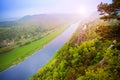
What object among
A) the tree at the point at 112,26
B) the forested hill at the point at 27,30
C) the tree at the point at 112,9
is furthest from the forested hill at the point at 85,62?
the forested hill at the point at 27,30

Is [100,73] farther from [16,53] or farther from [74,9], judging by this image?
[16,53]

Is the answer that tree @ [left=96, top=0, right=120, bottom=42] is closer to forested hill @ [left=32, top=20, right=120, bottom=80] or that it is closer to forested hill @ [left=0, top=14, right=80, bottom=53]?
forested hill @ [left=32, top=20, right=120, bottom=80]

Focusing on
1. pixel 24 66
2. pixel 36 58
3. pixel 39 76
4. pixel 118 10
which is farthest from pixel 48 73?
pixel 118 10

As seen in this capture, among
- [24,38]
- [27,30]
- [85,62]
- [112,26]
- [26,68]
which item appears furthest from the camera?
Result: [27,30]

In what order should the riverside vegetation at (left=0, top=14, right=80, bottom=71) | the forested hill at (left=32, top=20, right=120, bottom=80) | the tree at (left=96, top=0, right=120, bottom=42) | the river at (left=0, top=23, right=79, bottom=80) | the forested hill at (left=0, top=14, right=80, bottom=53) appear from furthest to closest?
the forested hill at (left=0, top=14, right=80, bottom=53) < the riverside vegetation at (left=0, top=14, right=80, bottom=71) < the river at (left=0, top=23, right=79, bottom=80) < the forested hill at (left=32, top=20, right=120, bottom=80) < the tree at (left=96, top=0, right=120, bottom=42)

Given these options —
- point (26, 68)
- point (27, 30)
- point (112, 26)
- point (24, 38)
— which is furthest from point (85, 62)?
point (27, 30)

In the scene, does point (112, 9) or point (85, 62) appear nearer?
point (112, 9)

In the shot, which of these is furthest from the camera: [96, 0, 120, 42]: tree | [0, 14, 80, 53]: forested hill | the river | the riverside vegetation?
[0, 14, 80, 53]: forested hill

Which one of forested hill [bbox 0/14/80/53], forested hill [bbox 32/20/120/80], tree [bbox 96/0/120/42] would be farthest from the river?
tree [bbox 96/0/120/42]

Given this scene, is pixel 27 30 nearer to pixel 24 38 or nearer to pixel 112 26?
pixel 24 38

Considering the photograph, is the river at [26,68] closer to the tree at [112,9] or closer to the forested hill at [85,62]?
the forested hill at [85,62]

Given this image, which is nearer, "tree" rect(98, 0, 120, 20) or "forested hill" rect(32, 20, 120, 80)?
"tree" rect(98, 0, 120, 20)

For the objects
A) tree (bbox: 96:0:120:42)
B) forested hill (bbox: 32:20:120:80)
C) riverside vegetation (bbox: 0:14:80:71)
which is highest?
tree (bbox: 96:0:120:42)
